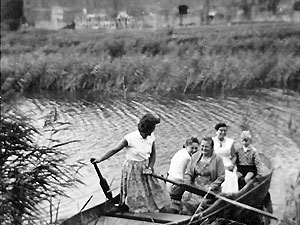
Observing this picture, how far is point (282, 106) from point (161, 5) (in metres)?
9.47

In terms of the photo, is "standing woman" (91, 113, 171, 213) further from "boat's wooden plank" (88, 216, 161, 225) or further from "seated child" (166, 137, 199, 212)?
"seated child" (166, 137, 199, 212)

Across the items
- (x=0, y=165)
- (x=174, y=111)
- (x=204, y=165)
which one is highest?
(x=0, y=165)

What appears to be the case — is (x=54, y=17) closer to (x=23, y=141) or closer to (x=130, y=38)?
(x=130, y=38)

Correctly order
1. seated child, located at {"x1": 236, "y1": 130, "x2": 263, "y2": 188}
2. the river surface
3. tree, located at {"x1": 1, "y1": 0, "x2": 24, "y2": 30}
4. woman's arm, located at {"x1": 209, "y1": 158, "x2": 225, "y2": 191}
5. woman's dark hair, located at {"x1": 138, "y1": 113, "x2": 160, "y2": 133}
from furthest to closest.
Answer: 1. tree, located at {"x1": 1, "y1": 0, "x2": 24, "y2": 30}
2. the river surface
3. seated child, located at {"x1": 236, "y1": 130, "x2": 263, "y2": 188}
4. woman's arm, located at {"x1": 209, "y1": 158, "x2": 225, "y2": 191}
5. woman's dark hair, located at {"x1": 138, "y1": 113, "x2": 160, "y2": 133}

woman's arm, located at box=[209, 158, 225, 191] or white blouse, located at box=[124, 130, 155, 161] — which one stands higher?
white blouse, located at box=[124, 130, 155, 161]

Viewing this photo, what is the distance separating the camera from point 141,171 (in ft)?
19.2

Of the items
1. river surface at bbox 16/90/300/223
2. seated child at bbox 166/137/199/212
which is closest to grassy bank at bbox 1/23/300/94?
river surface at bbox 16/90/300/223

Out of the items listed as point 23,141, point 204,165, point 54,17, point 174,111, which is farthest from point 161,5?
point 23,141

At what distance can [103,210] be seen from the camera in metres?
6.19

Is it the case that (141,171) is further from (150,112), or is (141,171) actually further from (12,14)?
(12,14)

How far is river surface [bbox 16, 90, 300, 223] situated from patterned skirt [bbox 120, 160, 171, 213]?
8.27 ft

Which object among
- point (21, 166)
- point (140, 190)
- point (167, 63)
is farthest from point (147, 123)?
point (167, 63)

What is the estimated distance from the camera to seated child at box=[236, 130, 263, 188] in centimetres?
720

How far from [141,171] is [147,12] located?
721 inches
